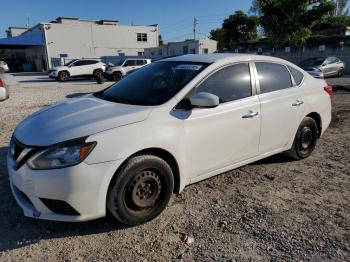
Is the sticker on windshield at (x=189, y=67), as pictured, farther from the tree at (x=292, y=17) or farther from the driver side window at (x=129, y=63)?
the tree at (x=292, y=17)

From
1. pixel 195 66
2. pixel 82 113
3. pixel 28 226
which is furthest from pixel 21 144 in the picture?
pixel 195 66

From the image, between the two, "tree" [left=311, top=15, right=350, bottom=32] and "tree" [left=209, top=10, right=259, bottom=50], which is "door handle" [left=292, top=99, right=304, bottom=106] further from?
"tree" [left=311, top=15, right=350, bottom=32]

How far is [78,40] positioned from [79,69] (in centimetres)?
2538

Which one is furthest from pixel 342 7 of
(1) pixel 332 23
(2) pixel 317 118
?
(2) pixel 317 118

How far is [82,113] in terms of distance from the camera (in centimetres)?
340

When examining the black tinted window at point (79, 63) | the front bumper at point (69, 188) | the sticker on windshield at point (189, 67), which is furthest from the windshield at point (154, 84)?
the black tinted window at point (79, 63)

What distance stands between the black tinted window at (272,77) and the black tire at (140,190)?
180 centimetres

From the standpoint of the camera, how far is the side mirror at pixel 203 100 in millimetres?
3348

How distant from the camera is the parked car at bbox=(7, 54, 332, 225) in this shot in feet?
9.41

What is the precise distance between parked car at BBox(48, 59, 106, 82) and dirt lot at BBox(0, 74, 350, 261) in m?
21.3

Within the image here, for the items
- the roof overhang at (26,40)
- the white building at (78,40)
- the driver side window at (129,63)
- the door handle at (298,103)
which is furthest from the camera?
the white building at (78,40)

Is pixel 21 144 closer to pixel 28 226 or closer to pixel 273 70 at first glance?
pixel 28 226

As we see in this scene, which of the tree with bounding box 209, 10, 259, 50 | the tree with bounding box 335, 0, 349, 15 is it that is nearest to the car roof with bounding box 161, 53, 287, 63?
the tree with bounding box 209, 10, 259, 50

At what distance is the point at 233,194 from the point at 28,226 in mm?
2259
